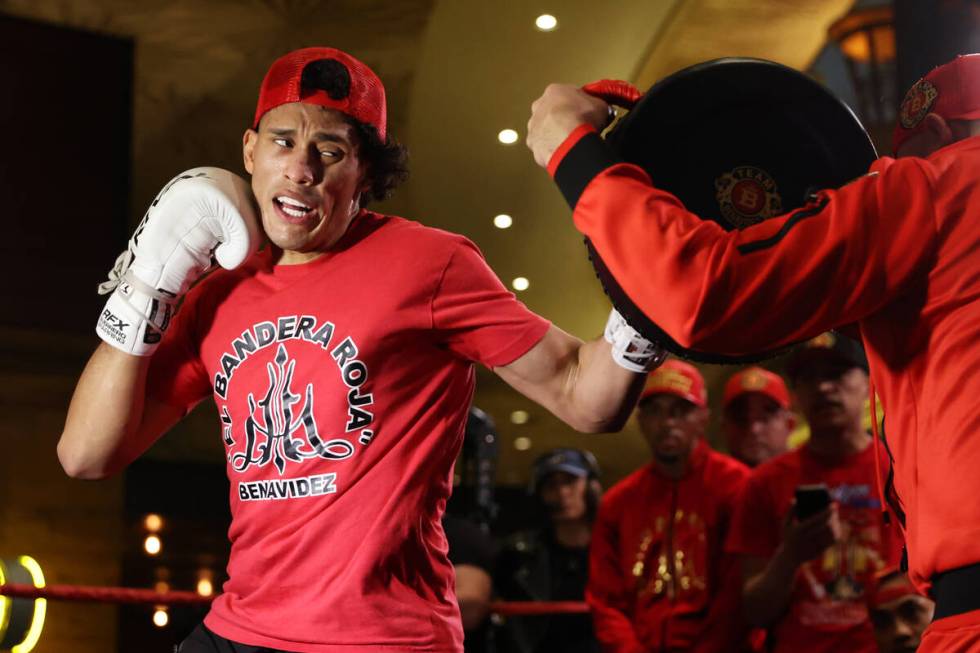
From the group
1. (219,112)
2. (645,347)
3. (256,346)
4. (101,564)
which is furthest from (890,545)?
(101,564)

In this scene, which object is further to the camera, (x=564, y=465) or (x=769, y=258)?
(x=564, y=465)

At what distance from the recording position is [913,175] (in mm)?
1098

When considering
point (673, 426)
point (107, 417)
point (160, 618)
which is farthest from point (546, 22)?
point (107, 417)

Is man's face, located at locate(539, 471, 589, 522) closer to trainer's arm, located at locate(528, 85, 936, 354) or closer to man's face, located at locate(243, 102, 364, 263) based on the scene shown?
man's face, located at locate(243, 102, 364, 263)

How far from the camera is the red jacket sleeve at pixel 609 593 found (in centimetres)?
304

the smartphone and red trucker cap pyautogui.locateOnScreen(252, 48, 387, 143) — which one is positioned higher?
red trucker cap pyautogui.locateOnScreen(252, 48, 387, 143)

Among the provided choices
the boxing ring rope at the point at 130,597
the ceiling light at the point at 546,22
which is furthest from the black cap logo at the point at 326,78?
the ceiling light at the point at 546,22

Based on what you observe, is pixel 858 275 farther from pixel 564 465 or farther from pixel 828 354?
pixel 564 465

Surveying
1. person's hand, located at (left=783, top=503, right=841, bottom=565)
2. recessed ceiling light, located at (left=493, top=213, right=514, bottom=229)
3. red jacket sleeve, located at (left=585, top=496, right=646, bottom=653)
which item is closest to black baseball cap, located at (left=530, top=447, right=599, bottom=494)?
red jacket sleeve, located at (left=585, top=496, right=646, bottom=653)

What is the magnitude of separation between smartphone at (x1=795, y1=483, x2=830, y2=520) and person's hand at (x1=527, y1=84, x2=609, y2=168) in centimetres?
157

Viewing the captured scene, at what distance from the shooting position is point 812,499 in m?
2.57

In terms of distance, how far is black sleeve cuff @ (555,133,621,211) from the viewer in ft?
3.75

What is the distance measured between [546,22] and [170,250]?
3672 mm

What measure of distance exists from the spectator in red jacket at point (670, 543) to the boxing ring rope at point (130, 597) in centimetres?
25
